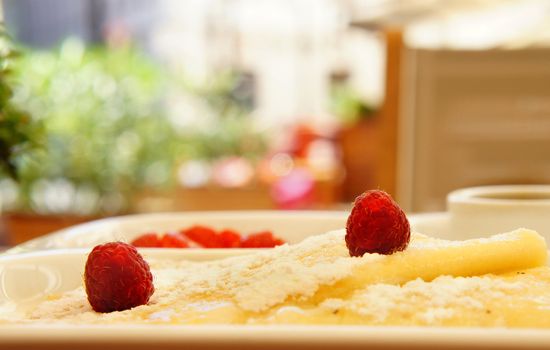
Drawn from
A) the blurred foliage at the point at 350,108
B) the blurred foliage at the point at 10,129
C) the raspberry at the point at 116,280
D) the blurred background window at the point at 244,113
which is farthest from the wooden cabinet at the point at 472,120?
the blurred foliage at the point at 350,108

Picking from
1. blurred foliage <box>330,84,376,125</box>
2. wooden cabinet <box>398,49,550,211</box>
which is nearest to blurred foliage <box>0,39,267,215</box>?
wooden cabinet <box>398,49,550,211</box>

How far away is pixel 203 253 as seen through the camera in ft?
2.28

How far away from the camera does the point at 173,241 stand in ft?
2.49

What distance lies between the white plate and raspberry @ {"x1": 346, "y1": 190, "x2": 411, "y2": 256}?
1.10 feet

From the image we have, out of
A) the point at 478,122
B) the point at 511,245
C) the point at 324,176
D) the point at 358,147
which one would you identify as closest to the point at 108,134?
the point at 324,176

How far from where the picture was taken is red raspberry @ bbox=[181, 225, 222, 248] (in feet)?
2.62

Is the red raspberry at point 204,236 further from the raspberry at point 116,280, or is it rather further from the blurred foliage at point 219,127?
the blurred foliage at point 219,127

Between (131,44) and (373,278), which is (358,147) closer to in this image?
(131,44)

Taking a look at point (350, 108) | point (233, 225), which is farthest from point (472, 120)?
point (350, 108)

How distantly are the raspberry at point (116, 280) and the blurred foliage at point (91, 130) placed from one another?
6.66 feet

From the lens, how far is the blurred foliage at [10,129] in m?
0.70

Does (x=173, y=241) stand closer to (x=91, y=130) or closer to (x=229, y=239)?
(x=229, y=239)

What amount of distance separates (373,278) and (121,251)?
18 cm

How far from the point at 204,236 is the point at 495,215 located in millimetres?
318
